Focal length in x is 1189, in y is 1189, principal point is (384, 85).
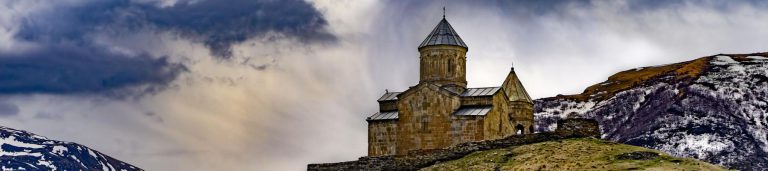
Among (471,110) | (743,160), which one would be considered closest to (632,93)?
(743,160)

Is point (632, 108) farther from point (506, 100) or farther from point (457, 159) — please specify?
point (457, 159)

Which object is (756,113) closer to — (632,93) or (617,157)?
(632,93)

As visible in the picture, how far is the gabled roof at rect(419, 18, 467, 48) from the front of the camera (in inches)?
2286

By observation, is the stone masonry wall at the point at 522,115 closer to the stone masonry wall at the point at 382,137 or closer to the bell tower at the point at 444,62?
the bell tower at the point at 444,62

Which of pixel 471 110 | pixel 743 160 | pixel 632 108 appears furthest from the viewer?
pixel 632 108

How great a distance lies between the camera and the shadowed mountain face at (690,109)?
84.0 meters

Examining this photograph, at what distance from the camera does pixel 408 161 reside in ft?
158

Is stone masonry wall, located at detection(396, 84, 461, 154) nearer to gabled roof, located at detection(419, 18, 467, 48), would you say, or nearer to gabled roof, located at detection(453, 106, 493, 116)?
gabled roof, located at detection(453, 106, 493, 116)

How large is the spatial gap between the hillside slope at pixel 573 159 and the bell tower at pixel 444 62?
37.9 feet

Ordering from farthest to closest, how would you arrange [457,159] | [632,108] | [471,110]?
1. [632,108]
2. [471,110]
3. [457,159]

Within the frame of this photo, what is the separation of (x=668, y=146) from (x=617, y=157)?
151 ft

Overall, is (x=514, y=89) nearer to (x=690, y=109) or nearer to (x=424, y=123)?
(x=424, y=123)

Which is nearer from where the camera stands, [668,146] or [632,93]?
[668,146]

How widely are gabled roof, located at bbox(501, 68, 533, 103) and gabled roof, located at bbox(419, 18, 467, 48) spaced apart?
4.15 m
